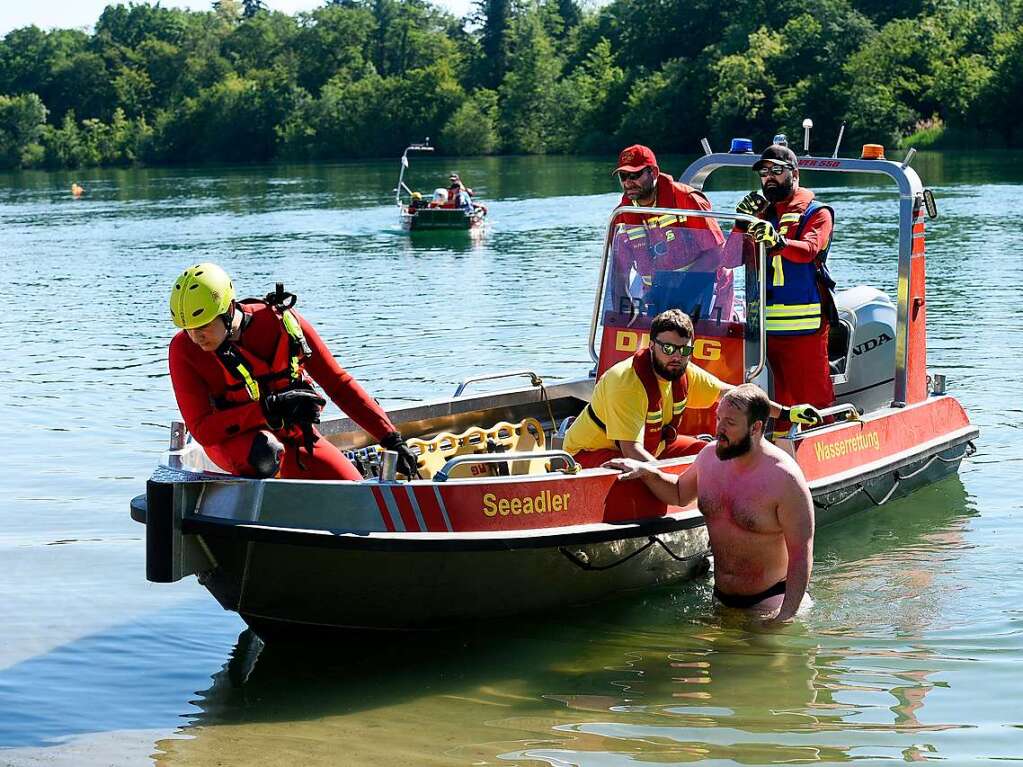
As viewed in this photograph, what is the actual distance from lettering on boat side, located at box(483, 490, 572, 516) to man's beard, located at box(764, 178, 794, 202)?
2.63 meters

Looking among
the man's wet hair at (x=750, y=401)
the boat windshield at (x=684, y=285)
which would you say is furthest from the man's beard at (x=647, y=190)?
the man's wet hair at (x=750, y=401)

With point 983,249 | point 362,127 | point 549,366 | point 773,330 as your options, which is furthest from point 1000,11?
point 773,330

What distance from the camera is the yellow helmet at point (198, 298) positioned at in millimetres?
6145

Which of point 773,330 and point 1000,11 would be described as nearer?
point 773,330

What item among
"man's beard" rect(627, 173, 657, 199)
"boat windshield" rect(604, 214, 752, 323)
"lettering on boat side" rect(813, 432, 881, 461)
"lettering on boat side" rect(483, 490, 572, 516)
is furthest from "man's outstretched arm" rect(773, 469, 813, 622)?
"man's beard" rect(627, 173, 657, 199)

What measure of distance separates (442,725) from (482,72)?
321 ft

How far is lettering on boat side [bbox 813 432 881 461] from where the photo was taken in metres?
8.40

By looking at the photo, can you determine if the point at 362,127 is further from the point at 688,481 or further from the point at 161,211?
the point at 688,481

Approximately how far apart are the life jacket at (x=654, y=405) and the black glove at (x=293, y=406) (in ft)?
5.46

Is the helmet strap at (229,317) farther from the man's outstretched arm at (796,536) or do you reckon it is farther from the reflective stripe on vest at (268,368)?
the man's outstretched arm at (796,536)

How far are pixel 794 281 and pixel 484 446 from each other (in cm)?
211

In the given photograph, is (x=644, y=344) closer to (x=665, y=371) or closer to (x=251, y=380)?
(x=665, y=371)

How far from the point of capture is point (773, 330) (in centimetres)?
857

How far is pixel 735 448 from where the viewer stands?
6746mm
